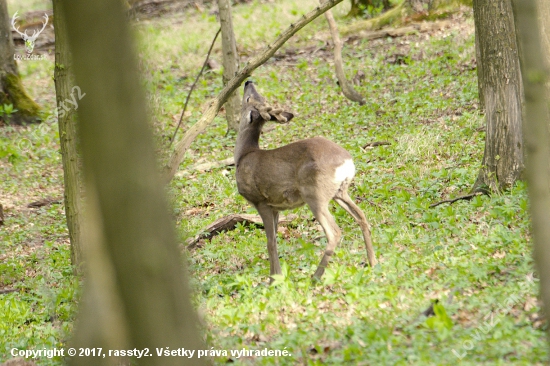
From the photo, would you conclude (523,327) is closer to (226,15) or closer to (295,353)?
(295,353)

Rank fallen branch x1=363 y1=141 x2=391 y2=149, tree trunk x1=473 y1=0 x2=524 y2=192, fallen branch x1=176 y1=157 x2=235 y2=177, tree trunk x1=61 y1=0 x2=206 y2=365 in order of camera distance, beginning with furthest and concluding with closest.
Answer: fallen branch x1=176 y1=157 x2=235 y2=177, fallen branch x1=363 y1=141 x2=391 y2=149, tree trunk x1=473 y1=0 x2=524 y2=192, tree trunk x1=61 y1=0 x2=206 y2=365

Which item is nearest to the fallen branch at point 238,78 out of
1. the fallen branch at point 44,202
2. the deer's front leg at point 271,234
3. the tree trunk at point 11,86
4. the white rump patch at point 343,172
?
the deer's front leg at point 271,234

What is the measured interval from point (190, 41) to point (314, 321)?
54.3 feet

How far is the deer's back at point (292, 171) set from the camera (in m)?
6.48

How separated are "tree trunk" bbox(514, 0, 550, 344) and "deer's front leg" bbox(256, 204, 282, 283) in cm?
372

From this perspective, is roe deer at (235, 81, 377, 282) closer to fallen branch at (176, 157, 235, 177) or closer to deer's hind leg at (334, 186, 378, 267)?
deer's hind leg at (334, 186, 378, 267)

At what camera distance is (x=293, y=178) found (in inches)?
264

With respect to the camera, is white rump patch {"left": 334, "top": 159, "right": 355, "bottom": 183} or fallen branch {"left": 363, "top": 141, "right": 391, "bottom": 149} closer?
white rump patch {"left": 334, "top": 159, "right": 355, "bottom": 183}

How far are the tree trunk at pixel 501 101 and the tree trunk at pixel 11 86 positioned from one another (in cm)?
1162

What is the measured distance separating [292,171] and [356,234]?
1395 mm

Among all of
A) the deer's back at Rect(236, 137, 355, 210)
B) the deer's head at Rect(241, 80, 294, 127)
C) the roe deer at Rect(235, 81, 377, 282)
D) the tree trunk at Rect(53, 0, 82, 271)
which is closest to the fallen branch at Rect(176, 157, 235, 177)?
the tree trunk at Rect(53, 0, 82, 271)

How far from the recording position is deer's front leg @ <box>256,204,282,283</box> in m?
6.71

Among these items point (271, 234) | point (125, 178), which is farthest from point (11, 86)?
point (125, 178)

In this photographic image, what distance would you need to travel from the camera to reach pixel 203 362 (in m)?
3.12
